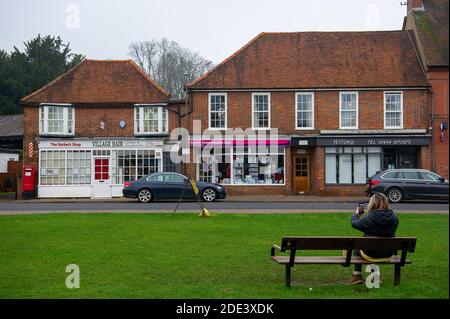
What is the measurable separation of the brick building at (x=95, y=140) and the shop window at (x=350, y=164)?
337 inches

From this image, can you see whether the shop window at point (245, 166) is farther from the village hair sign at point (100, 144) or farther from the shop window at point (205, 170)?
the village hair sign at point (100, 144)

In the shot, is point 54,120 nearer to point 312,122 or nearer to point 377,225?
point 312,122

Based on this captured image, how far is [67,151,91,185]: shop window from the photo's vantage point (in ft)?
113

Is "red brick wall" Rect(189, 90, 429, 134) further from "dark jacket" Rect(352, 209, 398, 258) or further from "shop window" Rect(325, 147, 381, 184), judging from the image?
"dark jacket" Rect(352, 209, 398, 258)

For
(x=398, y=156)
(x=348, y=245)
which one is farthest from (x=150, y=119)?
(x=348, y=245)

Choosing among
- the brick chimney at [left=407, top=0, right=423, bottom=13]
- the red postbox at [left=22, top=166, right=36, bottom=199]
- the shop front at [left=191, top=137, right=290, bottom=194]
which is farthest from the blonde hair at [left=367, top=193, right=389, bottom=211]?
the brick chimney at [left=407, top=0, right=423, bottom=13]

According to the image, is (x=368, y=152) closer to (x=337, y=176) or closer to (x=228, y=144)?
(x=337, y=176)

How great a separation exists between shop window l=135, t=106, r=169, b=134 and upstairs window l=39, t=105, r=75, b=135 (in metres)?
3.76

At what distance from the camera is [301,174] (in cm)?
3378

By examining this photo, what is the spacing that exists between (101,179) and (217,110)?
7.52 m

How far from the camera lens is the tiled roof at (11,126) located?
3912 cm

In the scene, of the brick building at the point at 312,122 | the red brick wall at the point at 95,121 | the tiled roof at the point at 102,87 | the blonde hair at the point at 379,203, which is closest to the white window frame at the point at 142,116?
the red brick wall at the point at 95,121

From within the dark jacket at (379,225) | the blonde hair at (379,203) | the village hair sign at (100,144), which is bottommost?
the dark jacket at (379,225)
